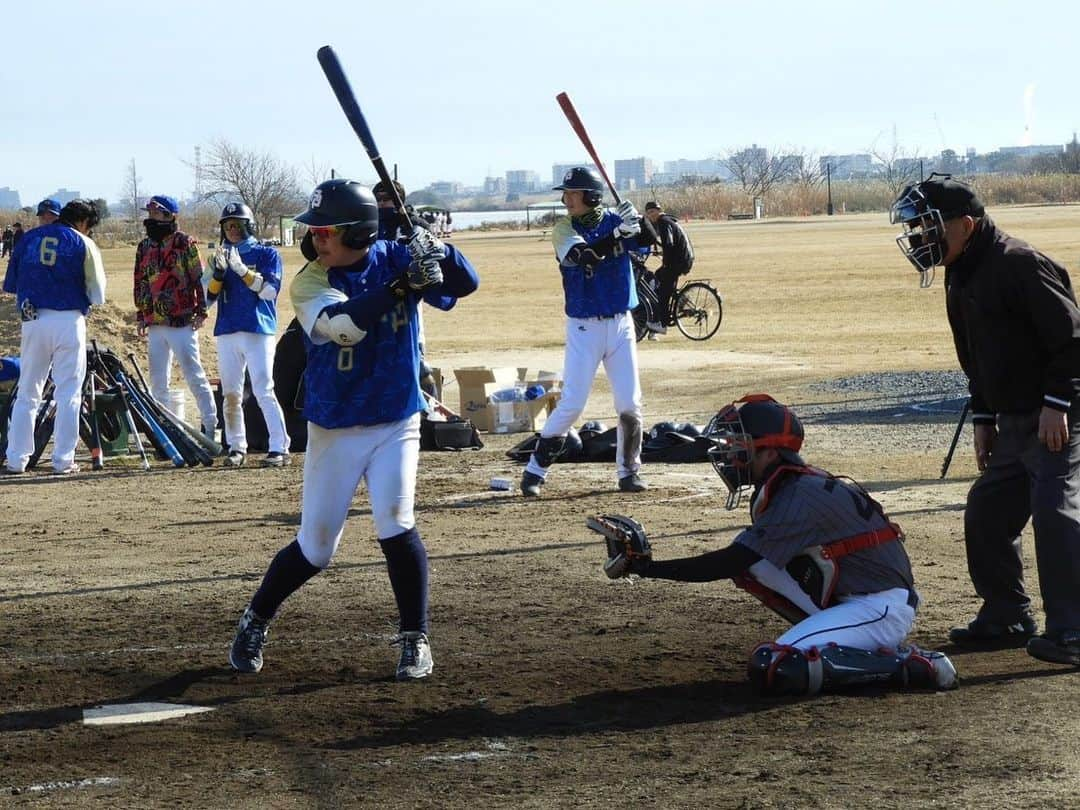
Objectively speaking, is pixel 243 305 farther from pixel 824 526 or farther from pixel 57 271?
pixel 824 526

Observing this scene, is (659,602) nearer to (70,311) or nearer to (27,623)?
(27,623)

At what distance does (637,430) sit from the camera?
1134 centimetres

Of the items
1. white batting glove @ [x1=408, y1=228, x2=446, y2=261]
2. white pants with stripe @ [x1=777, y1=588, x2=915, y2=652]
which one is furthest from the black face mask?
white pants with stripe @ [x1=777, y1=588, x2=915, y2=652]

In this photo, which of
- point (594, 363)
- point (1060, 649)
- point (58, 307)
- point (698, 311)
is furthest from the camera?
point (698, 311)

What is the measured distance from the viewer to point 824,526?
5.95m

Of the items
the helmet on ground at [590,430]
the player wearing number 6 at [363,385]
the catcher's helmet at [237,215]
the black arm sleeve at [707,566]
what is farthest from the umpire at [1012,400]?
the catcher's helmet at [237,215]

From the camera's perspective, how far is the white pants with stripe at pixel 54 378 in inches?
501

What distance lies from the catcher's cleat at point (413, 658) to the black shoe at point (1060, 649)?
2463 mm

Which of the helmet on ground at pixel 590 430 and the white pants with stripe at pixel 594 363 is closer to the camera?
the white pants with stripe at pixel 594 363

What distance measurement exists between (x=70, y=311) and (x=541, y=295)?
2126cm

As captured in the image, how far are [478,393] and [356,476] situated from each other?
8897 mm

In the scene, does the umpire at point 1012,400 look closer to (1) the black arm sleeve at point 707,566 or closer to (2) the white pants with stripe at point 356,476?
(1) the black arm sleeve at point 707,566

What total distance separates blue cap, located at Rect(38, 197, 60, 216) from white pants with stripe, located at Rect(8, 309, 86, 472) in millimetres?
874

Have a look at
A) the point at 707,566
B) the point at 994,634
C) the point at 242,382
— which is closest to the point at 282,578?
the point at 707,566
